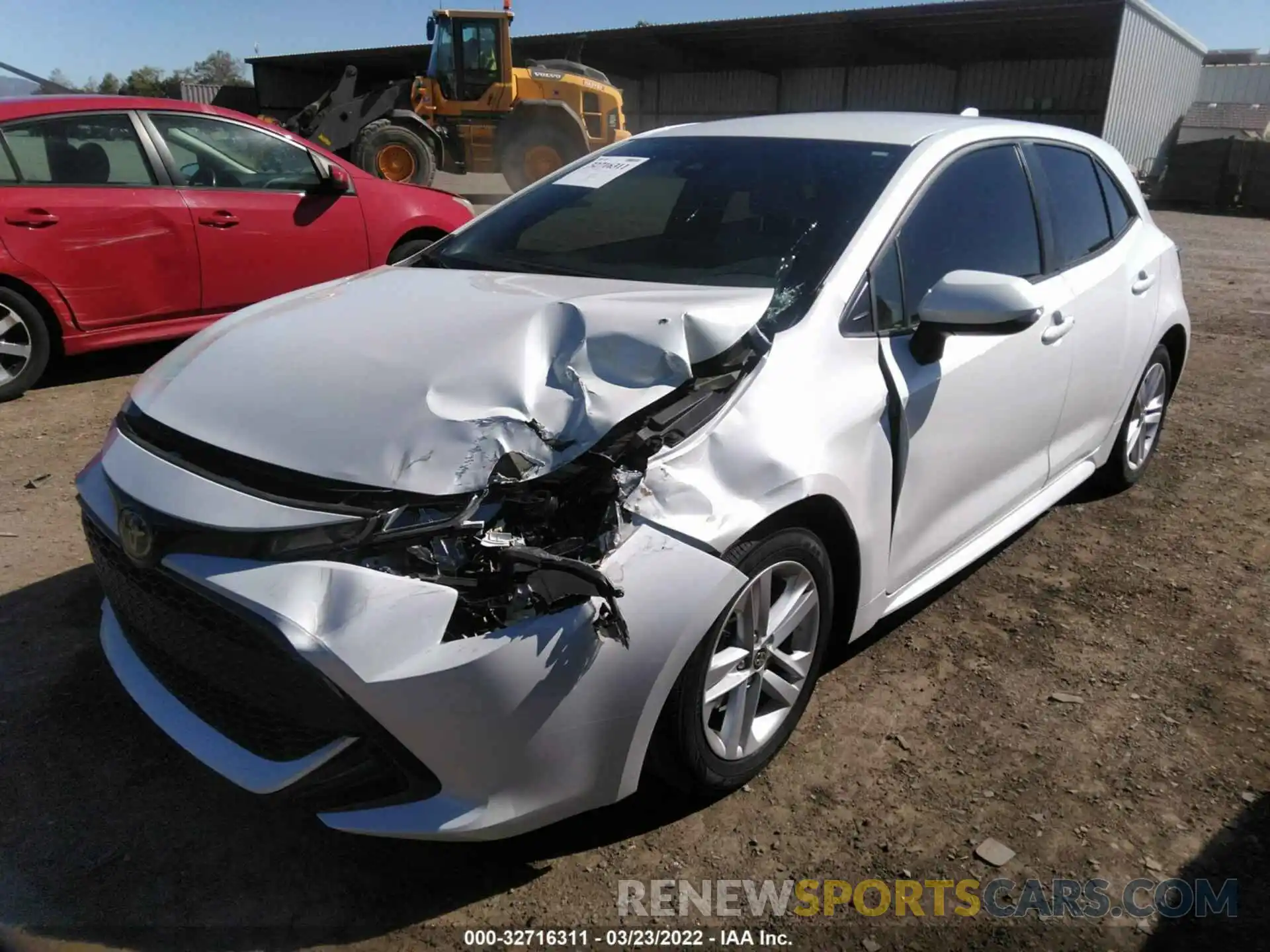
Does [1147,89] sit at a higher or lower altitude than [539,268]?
higher

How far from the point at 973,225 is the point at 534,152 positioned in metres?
15.2

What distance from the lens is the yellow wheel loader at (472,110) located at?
16.0m

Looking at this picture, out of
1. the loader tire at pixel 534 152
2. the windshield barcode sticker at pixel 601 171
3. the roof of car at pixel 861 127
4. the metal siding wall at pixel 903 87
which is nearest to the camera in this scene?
the roof of car at pixel 861 127

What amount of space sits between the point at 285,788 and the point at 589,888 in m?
0.72

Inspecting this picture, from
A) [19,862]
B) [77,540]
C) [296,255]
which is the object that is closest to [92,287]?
[296,255]

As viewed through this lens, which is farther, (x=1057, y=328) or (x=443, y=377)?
(x=1057, y=328)

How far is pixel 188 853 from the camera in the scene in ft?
7.38

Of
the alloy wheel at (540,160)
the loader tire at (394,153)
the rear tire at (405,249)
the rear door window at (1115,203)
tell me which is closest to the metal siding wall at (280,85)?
the alloy wheel at (540,160)

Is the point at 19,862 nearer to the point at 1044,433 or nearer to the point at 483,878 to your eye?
the point at 483,878

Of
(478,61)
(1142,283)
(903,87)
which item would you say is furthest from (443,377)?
(903,87)

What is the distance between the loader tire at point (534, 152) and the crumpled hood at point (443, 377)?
15173mm

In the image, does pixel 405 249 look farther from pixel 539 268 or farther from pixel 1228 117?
pixel 1228 117

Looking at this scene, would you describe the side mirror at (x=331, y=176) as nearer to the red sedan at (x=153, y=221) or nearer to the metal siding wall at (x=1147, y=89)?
the red sedan at (x=153, y=221)

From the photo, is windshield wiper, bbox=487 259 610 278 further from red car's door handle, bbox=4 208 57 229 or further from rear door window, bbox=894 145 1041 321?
red car's door handle, bbox=4 208 57 229
